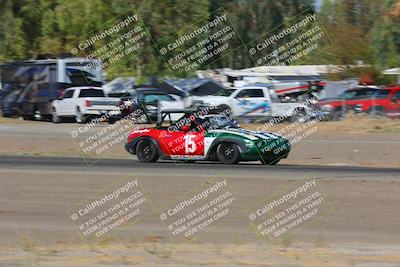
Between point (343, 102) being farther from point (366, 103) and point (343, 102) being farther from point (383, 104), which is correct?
point (383, 104)

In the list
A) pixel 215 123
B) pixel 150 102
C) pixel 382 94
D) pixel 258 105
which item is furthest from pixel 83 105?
pixel 215 123

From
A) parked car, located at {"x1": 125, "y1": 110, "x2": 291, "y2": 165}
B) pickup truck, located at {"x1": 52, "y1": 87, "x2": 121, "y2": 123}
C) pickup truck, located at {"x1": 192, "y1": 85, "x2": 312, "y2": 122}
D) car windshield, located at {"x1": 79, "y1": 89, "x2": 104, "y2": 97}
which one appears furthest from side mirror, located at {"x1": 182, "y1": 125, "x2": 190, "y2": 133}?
car windshield, located at {"x1": 79, "y1": 89, "x2": 104, "y2": 97}

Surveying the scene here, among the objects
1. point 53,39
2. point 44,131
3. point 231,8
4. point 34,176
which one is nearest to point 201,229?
point 34,176

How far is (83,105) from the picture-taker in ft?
123

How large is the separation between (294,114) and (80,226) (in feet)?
75.4

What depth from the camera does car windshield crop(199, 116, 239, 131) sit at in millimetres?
20938

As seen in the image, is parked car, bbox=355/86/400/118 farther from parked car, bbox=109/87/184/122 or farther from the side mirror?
the side mirror

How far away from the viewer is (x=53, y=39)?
54625 millimetres

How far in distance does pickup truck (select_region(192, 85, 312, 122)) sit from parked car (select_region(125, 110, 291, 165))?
1315 centimetres

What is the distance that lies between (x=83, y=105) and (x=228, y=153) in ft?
57.6

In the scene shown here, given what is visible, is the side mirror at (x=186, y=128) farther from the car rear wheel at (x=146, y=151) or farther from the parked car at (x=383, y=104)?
the parked car at (x=383, y=104)

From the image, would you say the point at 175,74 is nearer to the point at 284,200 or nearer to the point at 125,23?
the point at 125,23

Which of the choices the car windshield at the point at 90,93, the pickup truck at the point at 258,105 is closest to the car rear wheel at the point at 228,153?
the pickup truck at the point at 258,105

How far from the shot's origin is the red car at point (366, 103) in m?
34.8
